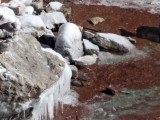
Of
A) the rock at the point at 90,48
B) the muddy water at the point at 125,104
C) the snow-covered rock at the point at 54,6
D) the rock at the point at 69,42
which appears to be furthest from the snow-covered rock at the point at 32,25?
the muddy water at the point at 125,104

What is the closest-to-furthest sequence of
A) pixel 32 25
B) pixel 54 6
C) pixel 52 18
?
1. pixel 32 25
2. pixel 52 18
3. pixel 54 6

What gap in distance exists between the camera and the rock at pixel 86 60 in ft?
32.3

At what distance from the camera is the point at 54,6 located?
12117 mm

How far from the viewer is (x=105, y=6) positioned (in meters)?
12.3

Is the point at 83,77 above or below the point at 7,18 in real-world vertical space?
below

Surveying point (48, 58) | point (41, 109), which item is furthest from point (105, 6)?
point (41, 109)

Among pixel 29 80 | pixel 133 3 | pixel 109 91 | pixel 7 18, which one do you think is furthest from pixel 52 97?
pixel 133 3

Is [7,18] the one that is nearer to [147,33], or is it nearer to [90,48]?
[90,48]

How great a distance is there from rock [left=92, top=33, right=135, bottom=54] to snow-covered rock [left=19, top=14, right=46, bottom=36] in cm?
115

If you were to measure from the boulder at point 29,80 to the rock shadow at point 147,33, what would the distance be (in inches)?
117

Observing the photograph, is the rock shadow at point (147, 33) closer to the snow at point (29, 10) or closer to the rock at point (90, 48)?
the rock at point (90, 48)

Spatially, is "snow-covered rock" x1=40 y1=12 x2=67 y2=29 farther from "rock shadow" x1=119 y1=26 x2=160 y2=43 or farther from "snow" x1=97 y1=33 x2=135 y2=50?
"rock shadow" x1=119 y1=26 x2=160 y2=43

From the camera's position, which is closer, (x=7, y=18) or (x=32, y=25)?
(x=7, y=18)

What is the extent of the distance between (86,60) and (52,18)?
1.69 metres
